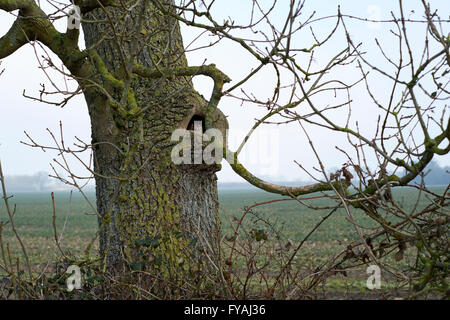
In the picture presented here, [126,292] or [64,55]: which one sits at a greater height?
[64,55]

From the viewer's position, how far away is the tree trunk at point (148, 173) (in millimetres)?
4824

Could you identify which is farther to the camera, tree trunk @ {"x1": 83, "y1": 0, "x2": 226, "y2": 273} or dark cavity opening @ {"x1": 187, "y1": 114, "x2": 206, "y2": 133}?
dark cavity opening @ {"x1": 187, "y1": 114, "x2": 206, "y2": 133}

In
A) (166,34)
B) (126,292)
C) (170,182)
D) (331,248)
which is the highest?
(166,34)

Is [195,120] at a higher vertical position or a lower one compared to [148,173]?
higher

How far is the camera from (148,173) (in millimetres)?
4895

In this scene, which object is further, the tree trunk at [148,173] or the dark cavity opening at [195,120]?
the dark cavity opening at [195,120]

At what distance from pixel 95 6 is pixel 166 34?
86 centimetres

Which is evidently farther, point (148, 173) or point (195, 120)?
point (195, 120)

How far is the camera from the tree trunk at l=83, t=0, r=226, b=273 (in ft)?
15.8

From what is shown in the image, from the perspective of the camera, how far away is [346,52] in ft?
16.5
